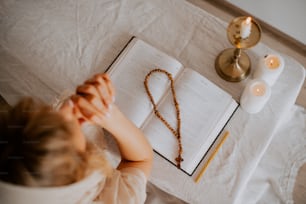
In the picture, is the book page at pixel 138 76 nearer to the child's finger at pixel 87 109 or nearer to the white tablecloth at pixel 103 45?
the white tablecloth at pixel 103 45

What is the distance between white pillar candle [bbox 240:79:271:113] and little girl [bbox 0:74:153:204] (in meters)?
0.40

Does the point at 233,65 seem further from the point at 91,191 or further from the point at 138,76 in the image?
the point at 91,191

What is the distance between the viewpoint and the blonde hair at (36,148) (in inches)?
22.8

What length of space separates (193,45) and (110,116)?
1.34 ft

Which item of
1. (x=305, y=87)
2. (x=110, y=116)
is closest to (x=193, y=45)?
(x=110, y=116)

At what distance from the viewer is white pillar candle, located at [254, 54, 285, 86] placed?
101cm

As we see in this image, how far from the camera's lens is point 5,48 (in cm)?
111

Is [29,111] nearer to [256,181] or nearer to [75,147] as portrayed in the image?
[75,147]

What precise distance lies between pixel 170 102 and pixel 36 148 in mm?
510

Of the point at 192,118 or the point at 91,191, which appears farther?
the point at 192,118

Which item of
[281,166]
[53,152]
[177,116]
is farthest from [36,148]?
[281,166]

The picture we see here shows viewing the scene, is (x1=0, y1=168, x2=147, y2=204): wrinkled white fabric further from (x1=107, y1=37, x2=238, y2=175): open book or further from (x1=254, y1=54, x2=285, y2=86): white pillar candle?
(x1=254, y1=54, x2=285, y2=86): white pillar candle

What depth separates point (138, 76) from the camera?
3.43 ft

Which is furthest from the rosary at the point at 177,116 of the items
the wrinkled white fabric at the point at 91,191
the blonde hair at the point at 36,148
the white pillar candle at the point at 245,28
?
the blonde hair at the point at 36,148
